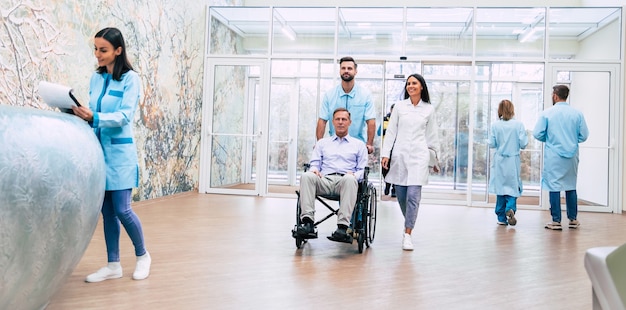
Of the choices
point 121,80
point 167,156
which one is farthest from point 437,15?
point 121,80

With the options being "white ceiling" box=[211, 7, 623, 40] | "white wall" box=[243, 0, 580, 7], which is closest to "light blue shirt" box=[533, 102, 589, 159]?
"white ceiling" box=[211, 7, 623, 40]

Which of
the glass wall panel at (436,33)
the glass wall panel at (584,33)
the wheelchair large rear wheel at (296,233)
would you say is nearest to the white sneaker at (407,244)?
the wheelchair large rear wheel at (296,233)

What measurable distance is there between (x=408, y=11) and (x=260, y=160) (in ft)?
10.9

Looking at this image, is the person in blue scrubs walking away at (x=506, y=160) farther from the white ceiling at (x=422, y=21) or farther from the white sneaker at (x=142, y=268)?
the white sneaker at (x=142, y=268)

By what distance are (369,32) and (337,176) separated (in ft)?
16.3

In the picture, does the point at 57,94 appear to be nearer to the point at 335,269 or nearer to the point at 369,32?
the point at 335,269

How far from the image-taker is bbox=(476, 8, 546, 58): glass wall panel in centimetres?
759

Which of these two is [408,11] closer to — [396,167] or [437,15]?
[437,15]

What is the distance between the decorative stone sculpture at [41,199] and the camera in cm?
158

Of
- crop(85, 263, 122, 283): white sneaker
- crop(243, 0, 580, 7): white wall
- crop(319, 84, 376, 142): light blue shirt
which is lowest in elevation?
crop(85, 263, 122, 283): white sneaker

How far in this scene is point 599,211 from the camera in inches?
281

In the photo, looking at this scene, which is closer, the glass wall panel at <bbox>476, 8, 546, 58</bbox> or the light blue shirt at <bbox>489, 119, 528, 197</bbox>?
the light blue shirt at <bbox>489, 119, 528, 197</bbox>

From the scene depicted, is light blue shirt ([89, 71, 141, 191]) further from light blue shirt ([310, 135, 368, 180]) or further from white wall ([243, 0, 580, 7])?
white wall ([243, 0, 580, 7])

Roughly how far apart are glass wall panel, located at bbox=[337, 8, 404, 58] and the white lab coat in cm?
430
